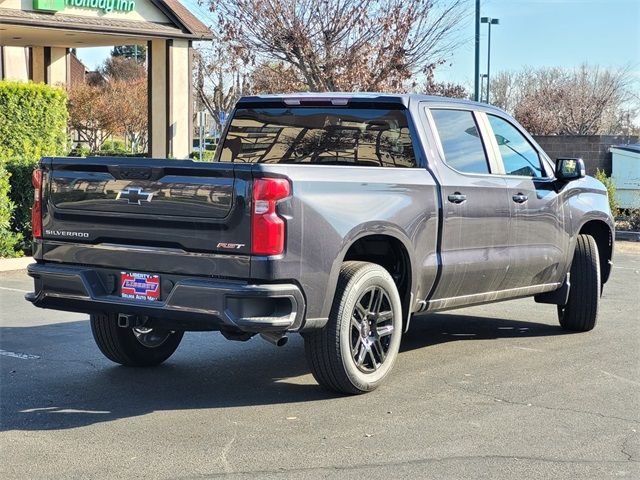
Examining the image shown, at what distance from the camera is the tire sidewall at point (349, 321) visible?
6.14 m

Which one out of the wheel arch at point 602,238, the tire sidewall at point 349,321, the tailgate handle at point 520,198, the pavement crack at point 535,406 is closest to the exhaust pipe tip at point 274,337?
the tire sidewall at point 349,321

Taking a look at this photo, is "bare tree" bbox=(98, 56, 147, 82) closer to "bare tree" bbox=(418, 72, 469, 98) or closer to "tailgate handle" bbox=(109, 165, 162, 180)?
"bare tree" bbox=(418, 72, 469, 98)

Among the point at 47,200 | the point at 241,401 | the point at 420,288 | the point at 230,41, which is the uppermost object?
the point at 230,41

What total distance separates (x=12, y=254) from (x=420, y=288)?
8.41m

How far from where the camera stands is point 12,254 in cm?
Answer: 1367

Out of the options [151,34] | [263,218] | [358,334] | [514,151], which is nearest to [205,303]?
[263,218]

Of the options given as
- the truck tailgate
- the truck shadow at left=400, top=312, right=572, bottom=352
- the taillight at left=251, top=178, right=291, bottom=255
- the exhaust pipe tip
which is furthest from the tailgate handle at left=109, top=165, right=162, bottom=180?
the truck shadow at left=400, top=312, right=572, bottom=352

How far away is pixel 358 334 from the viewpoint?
6.39 metres

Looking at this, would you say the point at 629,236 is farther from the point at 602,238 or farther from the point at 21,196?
the point at 21,196

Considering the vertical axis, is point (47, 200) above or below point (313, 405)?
above

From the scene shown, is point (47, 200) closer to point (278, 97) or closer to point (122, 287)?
point (122, 287)

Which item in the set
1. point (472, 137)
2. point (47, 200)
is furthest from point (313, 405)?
point (472, 137)

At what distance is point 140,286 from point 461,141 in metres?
2.86

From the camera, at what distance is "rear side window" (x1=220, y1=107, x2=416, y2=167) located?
7238 millimetres
